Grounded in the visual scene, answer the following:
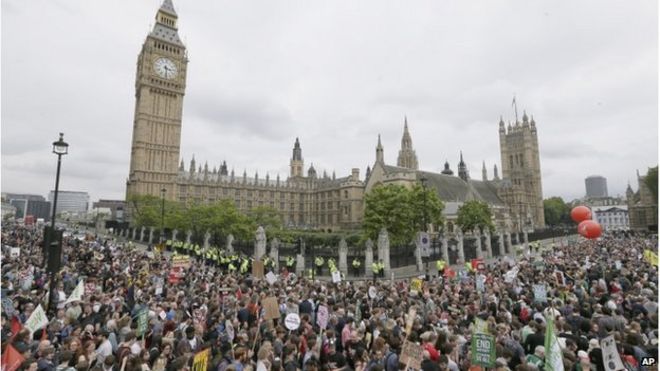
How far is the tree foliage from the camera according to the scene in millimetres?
35562

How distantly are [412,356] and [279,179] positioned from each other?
3671 inches

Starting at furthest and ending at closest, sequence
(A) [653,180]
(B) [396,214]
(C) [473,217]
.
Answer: (A) [653,180] < (C) [473,217] < (B) [396,214]

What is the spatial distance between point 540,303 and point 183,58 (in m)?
94.1

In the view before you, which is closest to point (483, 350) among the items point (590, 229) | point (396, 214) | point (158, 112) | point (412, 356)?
point (412, 356)

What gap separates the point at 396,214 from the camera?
1404 inches

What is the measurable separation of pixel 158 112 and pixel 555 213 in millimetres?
120524

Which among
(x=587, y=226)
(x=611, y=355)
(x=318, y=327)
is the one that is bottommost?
(x=318, y=327)

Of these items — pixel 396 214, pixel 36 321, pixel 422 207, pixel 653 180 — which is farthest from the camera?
pixel 653 180

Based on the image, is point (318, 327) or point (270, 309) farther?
point (318, 327)

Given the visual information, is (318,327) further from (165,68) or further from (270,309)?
(165,68)

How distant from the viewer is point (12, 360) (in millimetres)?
5836

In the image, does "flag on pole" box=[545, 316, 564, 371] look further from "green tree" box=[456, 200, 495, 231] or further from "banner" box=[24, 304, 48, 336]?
"green tree" box=[456, 200, 495, 231]

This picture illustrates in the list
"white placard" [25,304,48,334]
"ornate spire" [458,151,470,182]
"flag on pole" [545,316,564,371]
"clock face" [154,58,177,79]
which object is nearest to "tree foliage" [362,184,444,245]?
"flag on pole" [545,316,564,371]

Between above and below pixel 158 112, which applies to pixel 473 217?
below
